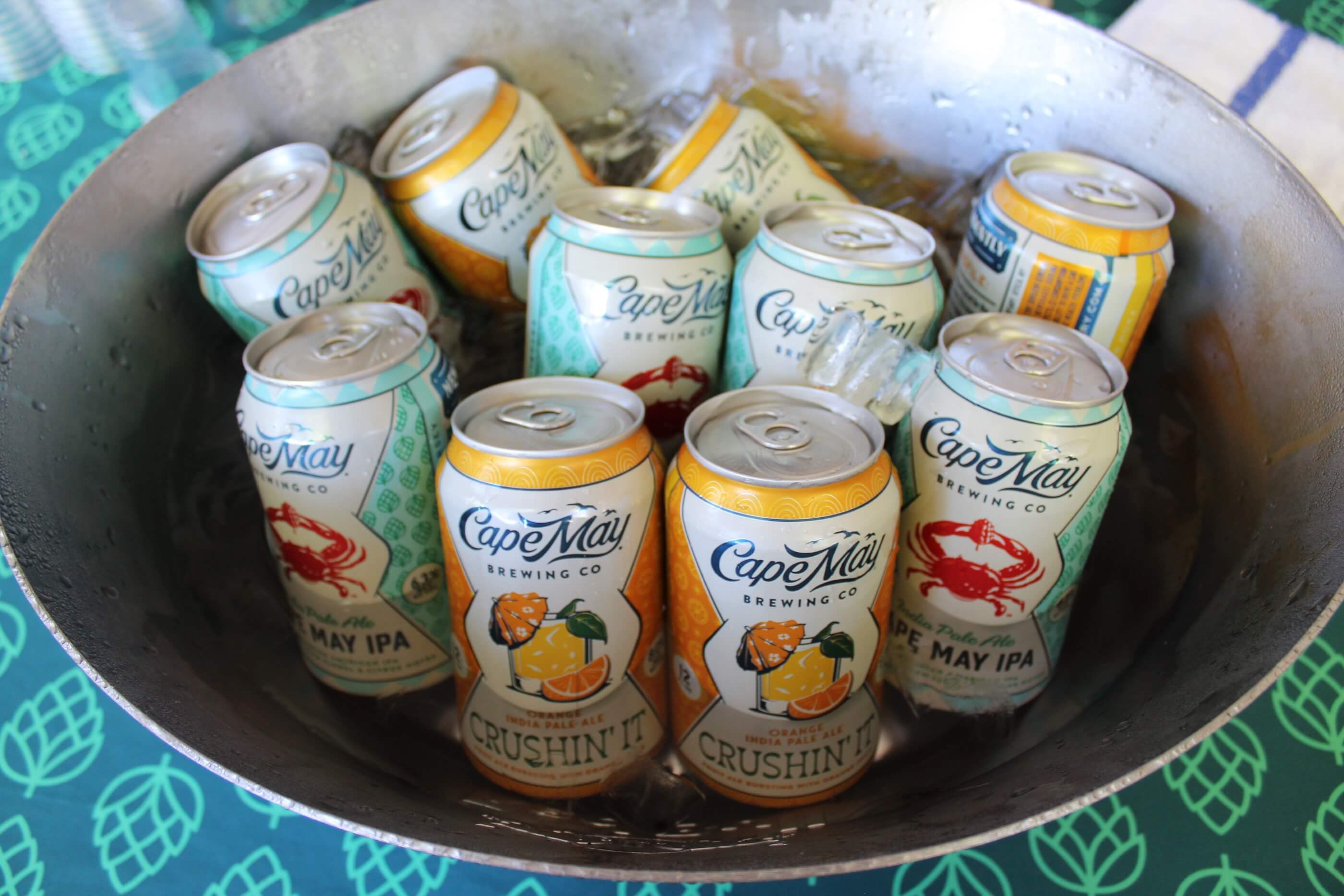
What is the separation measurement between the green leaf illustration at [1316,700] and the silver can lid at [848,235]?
51cm

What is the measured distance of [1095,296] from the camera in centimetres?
81

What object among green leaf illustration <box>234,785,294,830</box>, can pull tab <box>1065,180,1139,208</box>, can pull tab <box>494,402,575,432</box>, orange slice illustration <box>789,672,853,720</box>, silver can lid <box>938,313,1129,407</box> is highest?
can pull tab <box>1065,180,1139,208</box>

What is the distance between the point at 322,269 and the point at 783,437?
46cm

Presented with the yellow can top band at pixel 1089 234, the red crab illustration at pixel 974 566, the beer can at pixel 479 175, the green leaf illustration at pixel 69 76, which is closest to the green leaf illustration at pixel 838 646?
the red crab illustration at pixel 974 566

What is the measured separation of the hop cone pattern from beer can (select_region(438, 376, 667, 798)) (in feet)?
3.82

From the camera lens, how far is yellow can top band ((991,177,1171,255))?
2.63ft

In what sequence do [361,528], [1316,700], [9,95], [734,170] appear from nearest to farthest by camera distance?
[361,528], [1316,700], [734,170], [9,95]

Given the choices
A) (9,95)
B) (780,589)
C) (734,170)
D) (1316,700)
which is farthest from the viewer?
(9,95)

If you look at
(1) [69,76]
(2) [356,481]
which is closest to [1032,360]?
(2) [356,481]

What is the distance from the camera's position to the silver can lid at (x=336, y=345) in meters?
0.71

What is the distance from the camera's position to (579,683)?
71 cm

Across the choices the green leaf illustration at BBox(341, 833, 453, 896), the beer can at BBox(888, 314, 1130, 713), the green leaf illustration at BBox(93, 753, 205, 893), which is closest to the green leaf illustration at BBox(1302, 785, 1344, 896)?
the beer can at BBox(888, 314, 1130, 713)

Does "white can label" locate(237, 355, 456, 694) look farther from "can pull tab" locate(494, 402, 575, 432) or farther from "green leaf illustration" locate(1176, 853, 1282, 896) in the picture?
"green leaf illustration" locate(1176, 853, 1282, 896)

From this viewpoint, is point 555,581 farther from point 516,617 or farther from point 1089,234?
point 1089,234
